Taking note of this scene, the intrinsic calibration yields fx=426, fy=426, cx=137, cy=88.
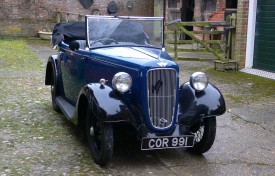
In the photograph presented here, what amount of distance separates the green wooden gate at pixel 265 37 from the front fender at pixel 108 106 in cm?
705

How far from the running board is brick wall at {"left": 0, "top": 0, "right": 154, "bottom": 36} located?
580 inches

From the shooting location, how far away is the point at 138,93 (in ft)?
15.7

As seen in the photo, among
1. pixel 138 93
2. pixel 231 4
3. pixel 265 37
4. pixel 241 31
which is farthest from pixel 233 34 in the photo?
pixel 138 93

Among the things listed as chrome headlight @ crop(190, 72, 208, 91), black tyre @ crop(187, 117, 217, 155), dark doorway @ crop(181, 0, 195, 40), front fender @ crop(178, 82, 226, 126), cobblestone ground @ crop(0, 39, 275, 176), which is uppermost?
dark doorway @ crop(181, 0, 195, 40)

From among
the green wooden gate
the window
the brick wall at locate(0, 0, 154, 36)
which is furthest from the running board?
the brick wall at locate(0, 0, 154, 36)

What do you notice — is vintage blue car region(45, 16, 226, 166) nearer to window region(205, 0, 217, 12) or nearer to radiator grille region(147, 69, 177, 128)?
radiator grille region(147, 69, 177, 128)

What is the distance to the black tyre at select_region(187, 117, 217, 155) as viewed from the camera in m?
5.13

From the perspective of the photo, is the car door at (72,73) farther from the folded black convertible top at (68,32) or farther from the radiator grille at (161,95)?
the radiator grille at (161,95)

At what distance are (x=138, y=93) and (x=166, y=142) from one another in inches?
24.7

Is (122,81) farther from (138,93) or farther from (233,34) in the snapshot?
(233,34)

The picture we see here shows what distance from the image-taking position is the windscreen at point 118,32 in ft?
18.8

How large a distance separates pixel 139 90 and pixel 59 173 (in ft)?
4.10

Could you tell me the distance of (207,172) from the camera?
4703 mm

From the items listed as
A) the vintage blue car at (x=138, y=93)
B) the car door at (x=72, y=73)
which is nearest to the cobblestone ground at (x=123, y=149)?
the vintage blue car at (x=138, y=93)
